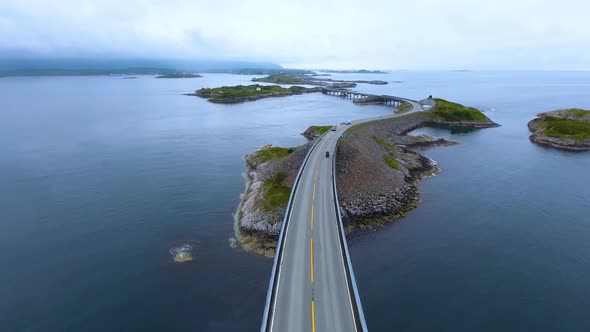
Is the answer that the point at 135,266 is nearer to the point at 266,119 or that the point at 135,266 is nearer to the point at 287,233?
the point at 287,233

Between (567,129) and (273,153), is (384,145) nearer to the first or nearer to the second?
(273,153)

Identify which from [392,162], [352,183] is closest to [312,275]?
[352,183]

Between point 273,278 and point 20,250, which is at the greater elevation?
point 273,278

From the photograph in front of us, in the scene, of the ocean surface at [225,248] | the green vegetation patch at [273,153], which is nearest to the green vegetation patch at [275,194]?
the ocean surface at [225,248]

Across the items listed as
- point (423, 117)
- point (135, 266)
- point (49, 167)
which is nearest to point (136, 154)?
point (49, 167)

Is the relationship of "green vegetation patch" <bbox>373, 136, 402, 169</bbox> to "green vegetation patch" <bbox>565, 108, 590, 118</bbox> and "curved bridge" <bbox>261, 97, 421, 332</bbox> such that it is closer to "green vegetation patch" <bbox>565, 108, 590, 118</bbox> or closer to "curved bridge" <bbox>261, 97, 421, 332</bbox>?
"curved bridge" <bbox>261, 97, 421, 332</bbox>

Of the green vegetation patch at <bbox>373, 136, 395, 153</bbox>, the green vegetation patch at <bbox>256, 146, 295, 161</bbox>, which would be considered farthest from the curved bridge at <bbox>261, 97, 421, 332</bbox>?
the green vegetation patch at <bbox>373, 136, 395, 153</bbox>

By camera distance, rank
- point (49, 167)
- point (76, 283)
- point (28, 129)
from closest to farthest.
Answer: point (76, 283) → point (49, 167) → point (28, 129)
